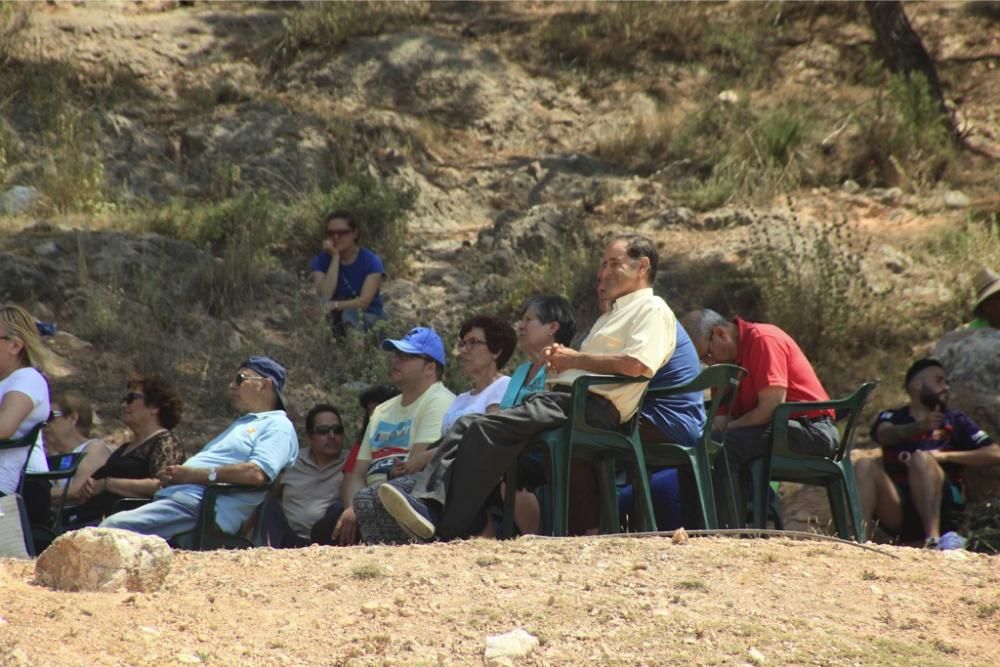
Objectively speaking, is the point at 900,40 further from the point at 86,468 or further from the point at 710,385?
the point at 86,468

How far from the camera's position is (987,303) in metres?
8.27

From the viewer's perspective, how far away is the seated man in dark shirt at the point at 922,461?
695 centimetres

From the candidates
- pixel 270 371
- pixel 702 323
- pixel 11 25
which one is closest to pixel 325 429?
pixel 270 371

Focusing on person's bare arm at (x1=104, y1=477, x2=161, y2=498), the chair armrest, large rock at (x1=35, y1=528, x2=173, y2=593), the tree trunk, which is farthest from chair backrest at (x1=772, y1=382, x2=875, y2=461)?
the tree trunk

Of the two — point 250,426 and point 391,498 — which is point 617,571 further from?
point 250,426

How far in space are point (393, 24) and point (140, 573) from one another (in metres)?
11.2

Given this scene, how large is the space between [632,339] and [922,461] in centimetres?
211

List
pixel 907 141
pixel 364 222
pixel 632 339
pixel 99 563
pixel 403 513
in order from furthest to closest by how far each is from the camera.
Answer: pixel 907 141
pixel 364 222
pixel 632 339
pixel 403 513
pixel 99 563

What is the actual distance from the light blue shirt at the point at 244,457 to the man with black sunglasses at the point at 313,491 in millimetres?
226

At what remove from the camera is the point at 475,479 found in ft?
18.0

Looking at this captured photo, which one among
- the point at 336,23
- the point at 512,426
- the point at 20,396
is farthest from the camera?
the point at 336,23

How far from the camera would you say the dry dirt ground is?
411 cm

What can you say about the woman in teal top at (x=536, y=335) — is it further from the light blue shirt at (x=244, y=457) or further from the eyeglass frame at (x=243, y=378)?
the eyeglass frame at (x=243, y=378)

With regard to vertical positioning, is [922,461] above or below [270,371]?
below
